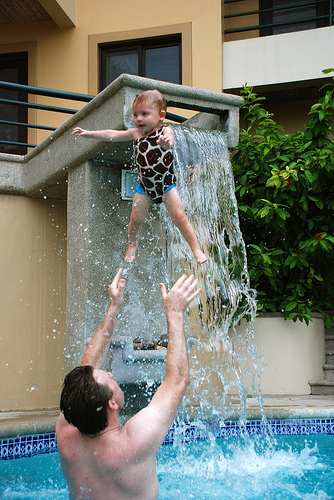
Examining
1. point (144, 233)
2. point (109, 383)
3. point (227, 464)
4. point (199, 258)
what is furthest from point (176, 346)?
point (144, 233)

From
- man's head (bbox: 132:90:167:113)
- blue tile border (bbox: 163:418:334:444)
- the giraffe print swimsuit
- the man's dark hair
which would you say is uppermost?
man's head (bbox: 132:90:167:113)

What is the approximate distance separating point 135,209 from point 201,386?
248 centimetres

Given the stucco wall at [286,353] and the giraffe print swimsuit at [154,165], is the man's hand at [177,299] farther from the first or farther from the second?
the stucco wall at [286,353]

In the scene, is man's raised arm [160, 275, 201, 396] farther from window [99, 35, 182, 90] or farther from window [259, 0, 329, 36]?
window [259, 0, 329, 36]

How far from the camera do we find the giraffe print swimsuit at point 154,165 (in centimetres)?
372

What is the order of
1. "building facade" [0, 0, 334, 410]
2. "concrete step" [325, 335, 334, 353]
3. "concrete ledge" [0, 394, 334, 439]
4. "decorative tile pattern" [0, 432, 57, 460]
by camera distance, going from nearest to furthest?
"decorative tile pattern" [0, 432, 57, 460] → "concrete ledge" [0, 394, 334, 439] → "concrete step" [325, 335, 334, 353] → "building facade" [0, 0, 334, 410]

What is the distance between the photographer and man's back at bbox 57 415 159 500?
2205 millimetres

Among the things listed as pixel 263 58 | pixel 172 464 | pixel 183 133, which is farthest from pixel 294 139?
pixel 172 464

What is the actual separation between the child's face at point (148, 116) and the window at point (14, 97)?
6010mm

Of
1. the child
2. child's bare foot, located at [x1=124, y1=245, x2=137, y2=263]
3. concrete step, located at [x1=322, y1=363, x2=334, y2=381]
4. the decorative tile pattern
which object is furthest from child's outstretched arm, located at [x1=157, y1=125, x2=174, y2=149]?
concrete step, located at [x1=322, y1=363, x2=334, y2=381]

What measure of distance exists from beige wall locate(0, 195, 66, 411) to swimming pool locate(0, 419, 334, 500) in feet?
5.16

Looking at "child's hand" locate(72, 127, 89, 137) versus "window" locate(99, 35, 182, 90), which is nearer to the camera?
"child's hand" locate(72, 127, 89, 137)

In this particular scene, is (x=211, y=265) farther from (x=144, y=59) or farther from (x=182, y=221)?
(x=144, y=59)

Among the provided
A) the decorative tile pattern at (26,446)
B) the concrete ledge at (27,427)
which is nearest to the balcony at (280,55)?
the concrete ledge at (27,427)
